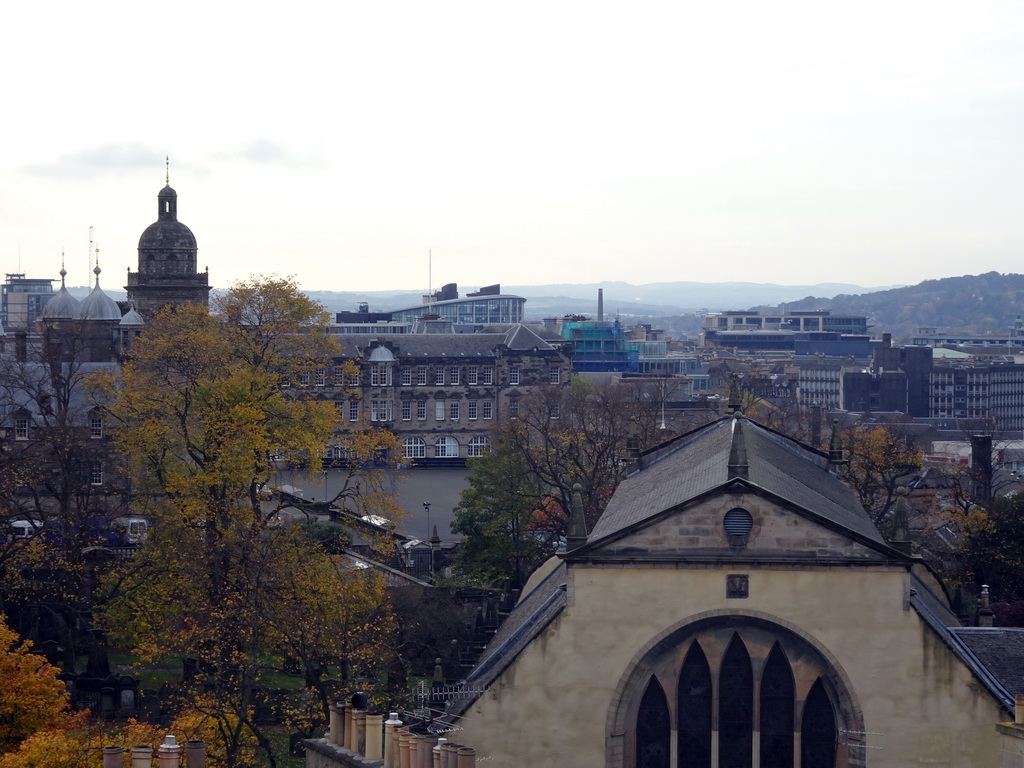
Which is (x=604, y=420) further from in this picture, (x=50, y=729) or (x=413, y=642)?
(x=50, y=729)

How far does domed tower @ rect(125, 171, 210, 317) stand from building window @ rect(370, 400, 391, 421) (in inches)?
962

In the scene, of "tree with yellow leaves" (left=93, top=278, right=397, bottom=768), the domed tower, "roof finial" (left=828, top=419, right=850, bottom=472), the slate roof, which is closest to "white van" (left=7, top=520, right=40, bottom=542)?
"tree with yellow leaves" (left=93, top=278, right=397, bottom=768)

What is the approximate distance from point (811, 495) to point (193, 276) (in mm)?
101710

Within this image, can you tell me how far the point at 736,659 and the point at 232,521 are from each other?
88.5 feet

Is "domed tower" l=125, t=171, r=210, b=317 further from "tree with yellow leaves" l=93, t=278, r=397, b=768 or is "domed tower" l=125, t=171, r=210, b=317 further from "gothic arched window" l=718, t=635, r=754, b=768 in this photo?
"gothic arched window" l=718, t=635, r=754, b=768

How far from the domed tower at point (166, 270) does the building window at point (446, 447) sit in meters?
29.6

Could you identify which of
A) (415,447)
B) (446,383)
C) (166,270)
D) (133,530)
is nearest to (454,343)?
(446,383)

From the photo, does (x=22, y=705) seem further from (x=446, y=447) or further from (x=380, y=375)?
(x=446, y=447)

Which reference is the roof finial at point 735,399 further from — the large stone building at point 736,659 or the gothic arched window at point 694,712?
the gothic arched window at point 694,712

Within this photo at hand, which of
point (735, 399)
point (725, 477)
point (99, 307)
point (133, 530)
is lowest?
point (133, 530)

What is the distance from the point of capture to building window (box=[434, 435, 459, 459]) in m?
157

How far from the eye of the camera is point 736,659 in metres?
37.8

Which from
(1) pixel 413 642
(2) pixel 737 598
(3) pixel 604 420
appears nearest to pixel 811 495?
(2) pixel 737 598

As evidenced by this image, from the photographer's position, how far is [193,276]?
137 metres
